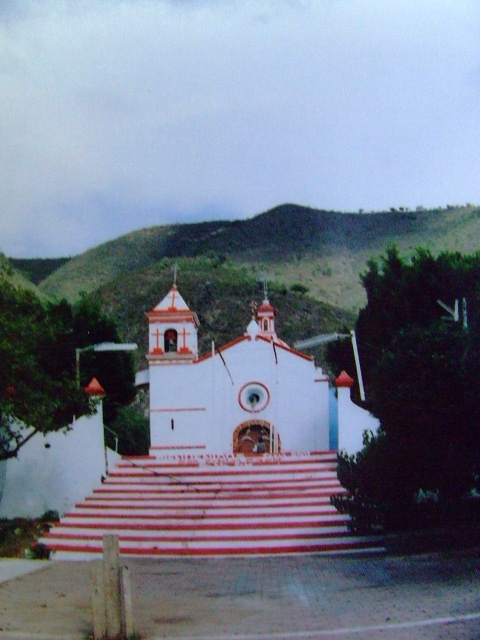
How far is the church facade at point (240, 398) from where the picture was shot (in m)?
27.2

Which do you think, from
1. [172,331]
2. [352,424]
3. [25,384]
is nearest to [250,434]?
[172,331]

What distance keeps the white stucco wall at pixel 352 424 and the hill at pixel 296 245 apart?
132ft

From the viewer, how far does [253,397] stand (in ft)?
90.9

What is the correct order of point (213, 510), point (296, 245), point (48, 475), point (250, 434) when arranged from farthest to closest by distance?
1. point (296, 245)
2. point (250, 434)
3. point (48, 475)
4. point (213, 510)

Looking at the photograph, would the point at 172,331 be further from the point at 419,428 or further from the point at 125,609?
the point at 125,609

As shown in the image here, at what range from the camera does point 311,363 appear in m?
27.8

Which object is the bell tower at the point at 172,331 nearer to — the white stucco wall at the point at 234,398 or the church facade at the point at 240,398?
the church facade at the point at 240,398

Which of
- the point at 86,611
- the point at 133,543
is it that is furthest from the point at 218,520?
the point at 86,611

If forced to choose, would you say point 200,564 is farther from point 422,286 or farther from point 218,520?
point 422,286

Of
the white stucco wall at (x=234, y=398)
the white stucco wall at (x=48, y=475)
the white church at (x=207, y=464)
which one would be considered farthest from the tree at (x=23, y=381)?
the white stucco wall at (x=234, y=398)

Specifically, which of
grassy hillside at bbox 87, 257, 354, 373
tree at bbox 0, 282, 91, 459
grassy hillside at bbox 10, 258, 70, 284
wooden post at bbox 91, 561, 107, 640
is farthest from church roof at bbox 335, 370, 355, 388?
grassy hillside at bbox 10, 258, 70, 284

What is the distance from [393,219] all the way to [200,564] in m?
65.0

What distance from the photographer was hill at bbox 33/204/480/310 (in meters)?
67.5

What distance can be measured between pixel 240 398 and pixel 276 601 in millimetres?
16916
